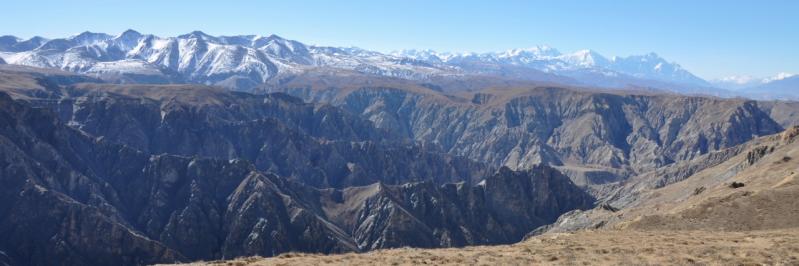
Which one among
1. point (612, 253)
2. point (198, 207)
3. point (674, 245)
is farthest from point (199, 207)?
point (674, 245)

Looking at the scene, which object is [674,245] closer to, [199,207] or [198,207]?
[198,207]

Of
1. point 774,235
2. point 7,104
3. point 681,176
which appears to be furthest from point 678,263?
point 681,176

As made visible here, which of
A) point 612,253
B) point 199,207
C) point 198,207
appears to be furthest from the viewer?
point 199,207

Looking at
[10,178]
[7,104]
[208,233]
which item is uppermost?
[7,104]

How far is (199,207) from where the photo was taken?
14912 cm

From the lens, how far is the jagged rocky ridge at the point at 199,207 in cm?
12331

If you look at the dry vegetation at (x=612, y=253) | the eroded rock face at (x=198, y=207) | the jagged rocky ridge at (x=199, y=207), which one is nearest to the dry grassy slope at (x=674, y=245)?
the dry vegetation at (x=612, y=253)

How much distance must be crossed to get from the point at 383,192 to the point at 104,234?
59727 mm

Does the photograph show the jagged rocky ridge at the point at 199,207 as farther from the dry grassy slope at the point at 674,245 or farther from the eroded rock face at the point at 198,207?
the dry grassy slope at the point at 674,245

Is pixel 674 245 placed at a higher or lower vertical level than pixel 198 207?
higher

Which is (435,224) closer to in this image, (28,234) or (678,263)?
(28,234)

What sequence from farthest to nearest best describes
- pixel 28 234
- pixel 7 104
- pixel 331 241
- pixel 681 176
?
1. pixel 681 176
2. pixel 7 104
3. pixel 331 241
4. pixel 28 234

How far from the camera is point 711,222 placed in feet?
187

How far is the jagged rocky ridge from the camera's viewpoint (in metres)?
123
